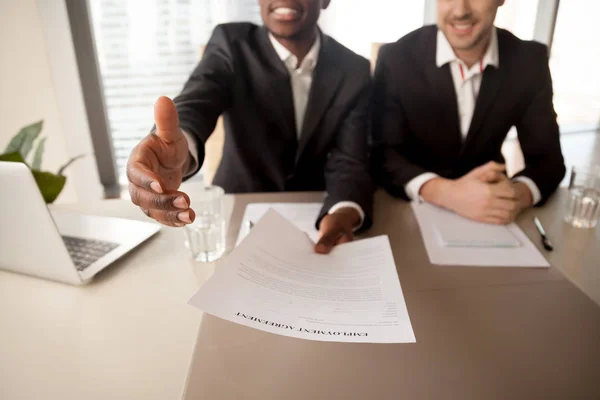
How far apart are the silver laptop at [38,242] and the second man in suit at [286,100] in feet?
1.17

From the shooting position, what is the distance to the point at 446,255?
0.75 m

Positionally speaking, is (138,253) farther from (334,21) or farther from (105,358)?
(334,21)

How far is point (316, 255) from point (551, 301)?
1.18ft

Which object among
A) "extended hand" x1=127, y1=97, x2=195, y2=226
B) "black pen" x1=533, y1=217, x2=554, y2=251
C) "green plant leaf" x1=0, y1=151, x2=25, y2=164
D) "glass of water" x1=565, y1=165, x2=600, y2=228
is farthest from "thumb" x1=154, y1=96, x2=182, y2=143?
"glass of water" x1=565, y1=165, x2=600, y2=228

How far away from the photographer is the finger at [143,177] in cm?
53

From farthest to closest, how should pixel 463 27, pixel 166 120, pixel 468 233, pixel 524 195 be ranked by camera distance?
pixel 463 27 → pixel 524 195 → pixel 468 233 → pixel 166 120

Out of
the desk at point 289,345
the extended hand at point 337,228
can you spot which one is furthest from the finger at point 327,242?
the desk at point 289,345

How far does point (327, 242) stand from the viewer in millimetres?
734

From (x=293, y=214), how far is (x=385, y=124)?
412 mm

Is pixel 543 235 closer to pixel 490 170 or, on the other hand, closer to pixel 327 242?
pixel 490 170

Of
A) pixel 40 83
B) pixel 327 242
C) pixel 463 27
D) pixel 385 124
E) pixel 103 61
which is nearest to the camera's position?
pixel 327 242

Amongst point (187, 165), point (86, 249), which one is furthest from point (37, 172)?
point (187, 165)

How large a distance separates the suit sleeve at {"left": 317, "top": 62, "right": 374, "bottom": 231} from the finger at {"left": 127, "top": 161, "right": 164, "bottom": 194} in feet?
1.41

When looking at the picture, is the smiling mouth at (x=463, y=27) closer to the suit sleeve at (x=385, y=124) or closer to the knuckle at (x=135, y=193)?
the suit sleeve at (x=385, y=124)
